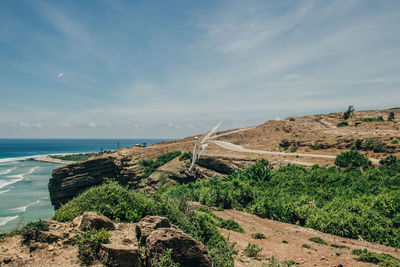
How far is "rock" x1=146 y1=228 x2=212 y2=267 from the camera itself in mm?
5060

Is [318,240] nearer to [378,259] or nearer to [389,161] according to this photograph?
[378,259]

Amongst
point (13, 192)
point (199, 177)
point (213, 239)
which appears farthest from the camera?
point (13, 192)

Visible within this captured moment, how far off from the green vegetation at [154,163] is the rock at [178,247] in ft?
95.3

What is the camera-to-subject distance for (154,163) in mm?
36406

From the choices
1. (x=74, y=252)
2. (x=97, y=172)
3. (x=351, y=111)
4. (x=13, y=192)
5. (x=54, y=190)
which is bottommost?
(x=13, y=192)

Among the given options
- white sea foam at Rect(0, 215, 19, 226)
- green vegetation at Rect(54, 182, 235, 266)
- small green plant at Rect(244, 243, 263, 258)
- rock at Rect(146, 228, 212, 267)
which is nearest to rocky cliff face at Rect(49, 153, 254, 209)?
white sea foam at Rect(0, 215, 19, 226)

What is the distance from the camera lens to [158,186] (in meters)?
27.6

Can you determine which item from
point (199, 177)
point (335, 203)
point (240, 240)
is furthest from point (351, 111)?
point (240, 240)

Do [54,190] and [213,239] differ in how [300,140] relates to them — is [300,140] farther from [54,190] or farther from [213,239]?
[54,190]

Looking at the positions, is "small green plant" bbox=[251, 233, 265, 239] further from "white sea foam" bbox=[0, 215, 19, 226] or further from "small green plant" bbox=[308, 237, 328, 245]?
"white sea foam" bbox=[0, 215, 19, 226]

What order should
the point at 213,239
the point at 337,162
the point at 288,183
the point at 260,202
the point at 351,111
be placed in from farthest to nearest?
the point at 351,111, the point at 337,162, the point at 288,183, the point at 260,202, the point at 213,239

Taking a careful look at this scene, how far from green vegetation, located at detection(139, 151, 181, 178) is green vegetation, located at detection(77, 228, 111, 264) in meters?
28.8

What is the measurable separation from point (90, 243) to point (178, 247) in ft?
6.43

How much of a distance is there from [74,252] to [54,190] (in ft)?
101
